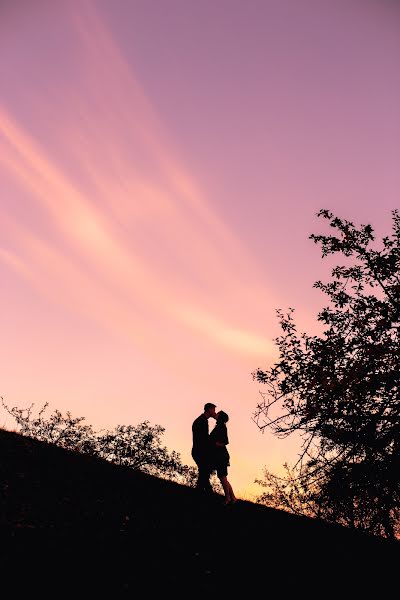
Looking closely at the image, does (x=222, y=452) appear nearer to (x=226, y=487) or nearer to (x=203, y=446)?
(x=203, y=446)

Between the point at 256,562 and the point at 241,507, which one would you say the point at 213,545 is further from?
the point at 241,507

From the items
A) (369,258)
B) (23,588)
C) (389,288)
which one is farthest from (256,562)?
(369,258)

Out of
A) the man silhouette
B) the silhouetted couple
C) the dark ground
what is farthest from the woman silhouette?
the dark ground

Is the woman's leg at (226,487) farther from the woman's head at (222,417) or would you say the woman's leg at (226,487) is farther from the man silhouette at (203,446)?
the woman's head at (222,417)

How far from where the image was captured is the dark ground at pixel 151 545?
5.48 metres

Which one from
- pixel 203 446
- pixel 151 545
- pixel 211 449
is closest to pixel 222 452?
pixel 211 449

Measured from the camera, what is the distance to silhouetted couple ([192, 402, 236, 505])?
10.7 metres

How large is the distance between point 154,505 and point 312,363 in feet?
21.2

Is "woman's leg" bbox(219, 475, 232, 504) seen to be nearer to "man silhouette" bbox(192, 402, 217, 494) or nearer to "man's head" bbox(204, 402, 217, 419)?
"man silhouette" bbox(192, 402, 217, 494)

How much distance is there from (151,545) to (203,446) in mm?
3966

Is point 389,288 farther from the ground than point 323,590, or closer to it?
farther from the ground

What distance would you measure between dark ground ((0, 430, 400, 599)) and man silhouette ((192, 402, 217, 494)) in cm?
53

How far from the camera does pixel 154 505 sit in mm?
9242

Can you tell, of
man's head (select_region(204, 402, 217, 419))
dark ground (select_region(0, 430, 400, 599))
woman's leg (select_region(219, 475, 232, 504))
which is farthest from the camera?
man's head (select_region(204, 402, 217, 419))
